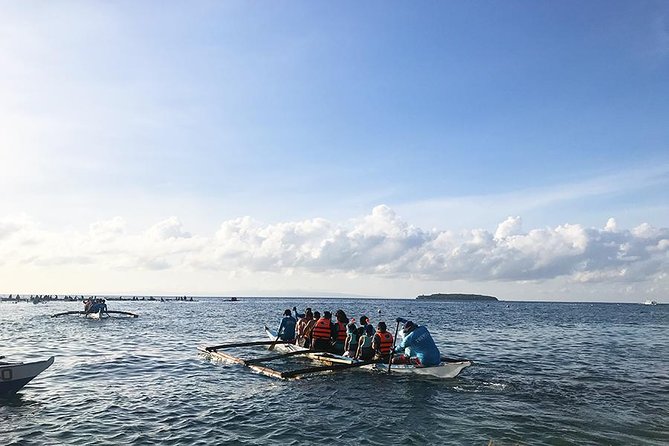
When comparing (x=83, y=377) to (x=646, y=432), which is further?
(x=83, y=377)

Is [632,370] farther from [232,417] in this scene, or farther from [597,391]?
[232,417]

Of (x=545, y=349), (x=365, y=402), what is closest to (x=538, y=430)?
(x=365, y=402)

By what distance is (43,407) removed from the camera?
16.3 m

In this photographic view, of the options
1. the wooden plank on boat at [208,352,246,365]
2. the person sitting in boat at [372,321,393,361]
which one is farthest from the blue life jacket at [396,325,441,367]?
the wooden plank on boat at [208,352,246,365]

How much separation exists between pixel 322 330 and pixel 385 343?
14.9 feet

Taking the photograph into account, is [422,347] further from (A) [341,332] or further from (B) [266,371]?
(B) [266,371]

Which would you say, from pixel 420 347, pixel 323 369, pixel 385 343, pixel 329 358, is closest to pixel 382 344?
pixel 385 343

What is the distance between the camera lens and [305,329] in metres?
28.1

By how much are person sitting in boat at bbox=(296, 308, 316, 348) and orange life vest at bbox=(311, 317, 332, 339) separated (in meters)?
1.18

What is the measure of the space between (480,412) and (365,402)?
422 centimetres

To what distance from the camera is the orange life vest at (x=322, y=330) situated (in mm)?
26156

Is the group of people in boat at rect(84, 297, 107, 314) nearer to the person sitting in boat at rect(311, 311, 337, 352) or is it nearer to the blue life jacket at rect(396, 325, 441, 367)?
the person sitting in boat at rect(311, 311, 337, 352)

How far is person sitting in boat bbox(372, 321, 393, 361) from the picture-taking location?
74.4 feet

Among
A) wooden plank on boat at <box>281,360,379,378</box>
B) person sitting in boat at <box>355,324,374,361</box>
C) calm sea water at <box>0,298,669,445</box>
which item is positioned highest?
person sitting in boat at <box>355,324,374,361</box>
